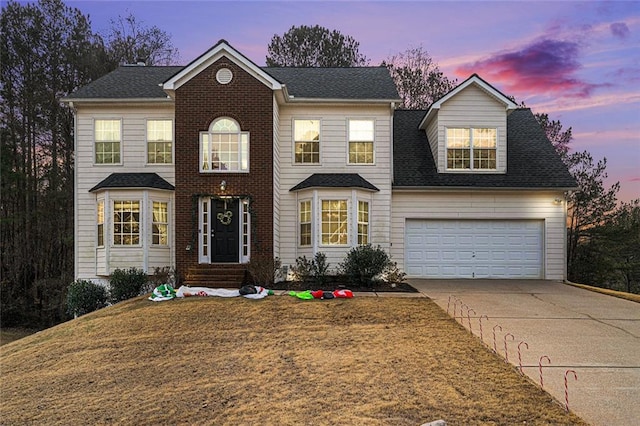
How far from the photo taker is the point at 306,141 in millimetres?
15734

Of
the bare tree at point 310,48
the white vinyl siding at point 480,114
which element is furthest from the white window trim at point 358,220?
the bare tree at point 310,48

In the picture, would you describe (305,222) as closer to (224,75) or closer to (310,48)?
(224,75)

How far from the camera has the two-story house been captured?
14312 mm

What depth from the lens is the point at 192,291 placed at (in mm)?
11812

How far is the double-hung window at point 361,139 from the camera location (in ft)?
51.6

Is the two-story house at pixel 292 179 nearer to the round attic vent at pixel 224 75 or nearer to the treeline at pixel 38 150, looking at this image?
the round attic vent at pixel 224 75

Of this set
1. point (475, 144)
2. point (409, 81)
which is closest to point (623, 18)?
point (475, 144)

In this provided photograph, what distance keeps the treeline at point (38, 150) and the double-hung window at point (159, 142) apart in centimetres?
935

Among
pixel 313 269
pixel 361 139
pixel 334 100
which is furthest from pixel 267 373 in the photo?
pixel 334 100

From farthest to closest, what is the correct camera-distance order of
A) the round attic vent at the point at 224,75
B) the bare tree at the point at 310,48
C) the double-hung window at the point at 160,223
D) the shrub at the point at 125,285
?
the bare tree at the point at 310,48
the double-hung window at the point at 160,223
the round attic vent at the point at 224,75
the shrub at the point at 125,285

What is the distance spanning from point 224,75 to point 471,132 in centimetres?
854

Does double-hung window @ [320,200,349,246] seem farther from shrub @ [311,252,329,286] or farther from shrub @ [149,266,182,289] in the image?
shrub @ [149,266,182,289]

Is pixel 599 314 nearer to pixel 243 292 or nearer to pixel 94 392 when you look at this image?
pixel 243 292

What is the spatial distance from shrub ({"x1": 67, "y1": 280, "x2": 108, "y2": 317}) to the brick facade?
109 inches
